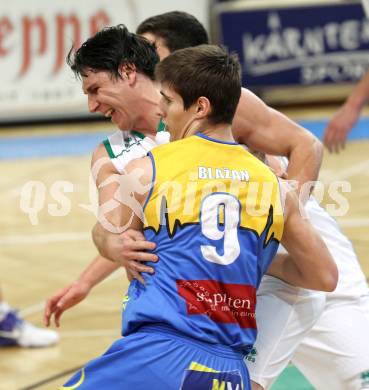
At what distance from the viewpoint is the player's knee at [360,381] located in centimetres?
420

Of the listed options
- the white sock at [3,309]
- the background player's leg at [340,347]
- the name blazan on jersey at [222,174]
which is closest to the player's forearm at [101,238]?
the name blazan on jersey at [222,174]

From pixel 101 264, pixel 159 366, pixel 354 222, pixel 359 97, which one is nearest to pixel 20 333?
pixel 101 264

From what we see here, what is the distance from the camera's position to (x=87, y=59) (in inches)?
147

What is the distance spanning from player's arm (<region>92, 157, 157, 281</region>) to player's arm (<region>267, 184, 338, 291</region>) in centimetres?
48

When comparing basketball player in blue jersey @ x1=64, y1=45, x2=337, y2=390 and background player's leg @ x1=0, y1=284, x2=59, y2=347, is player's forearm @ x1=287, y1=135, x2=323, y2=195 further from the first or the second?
background player's leg @ x1=0, y1=284, x2=59, y2=347

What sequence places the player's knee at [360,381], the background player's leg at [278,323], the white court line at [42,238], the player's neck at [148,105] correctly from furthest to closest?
1. the white court line at [42,238]
2. the player's knee at [360,381]
3. the background player's leg at [278,323]
4. the player's neck at [148,105]

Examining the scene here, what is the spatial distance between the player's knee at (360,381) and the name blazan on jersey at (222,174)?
4.51 ft

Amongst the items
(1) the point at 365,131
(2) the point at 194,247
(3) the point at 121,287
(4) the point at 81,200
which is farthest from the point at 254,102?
(1) the point at 365,131

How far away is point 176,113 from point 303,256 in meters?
0.66

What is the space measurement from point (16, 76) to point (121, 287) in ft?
22.7

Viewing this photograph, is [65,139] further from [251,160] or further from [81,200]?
[251,160]

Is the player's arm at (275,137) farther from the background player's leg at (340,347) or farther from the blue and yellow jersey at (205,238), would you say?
the blue and yellow jersey at (205,238)

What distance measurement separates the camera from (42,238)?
917 cm

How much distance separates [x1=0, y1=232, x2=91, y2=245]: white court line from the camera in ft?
29.7
